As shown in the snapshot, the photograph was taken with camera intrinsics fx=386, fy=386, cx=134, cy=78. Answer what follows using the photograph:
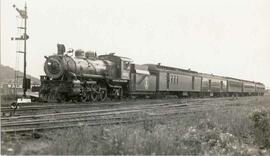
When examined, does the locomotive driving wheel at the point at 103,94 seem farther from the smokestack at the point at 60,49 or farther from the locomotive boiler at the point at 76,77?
the smokestack at the point at 60,49

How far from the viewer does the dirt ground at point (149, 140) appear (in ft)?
24.9

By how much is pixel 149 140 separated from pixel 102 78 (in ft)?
46.7

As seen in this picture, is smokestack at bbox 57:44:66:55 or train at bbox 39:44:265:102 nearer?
train at bbox 39:44:265:102

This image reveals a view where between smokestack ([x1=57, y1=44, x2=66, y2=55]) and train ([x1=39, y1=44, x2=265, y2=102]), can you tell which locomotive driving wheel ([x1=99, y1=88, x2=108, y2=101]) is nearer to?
train ([x1=39, y1=44, x2=265, y2=102])

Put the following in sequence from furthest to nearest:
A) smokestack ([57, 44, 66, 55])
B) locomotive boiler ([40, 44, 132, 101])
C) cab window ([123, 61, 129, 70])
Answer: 1. cab window ([123, 61, 129, 70])
2. smokestack ([57, 44, 66, 55])
3. locomotive boiler ([40, 44, 132, 101])

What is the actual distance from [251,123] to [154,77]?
16266 mm

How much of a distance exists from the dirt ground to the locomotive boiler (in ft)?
28.2

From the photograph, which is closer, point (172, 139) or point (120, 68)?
point (172, 139)

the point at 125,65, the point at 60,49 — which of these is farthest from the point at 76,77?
the point at 125,65

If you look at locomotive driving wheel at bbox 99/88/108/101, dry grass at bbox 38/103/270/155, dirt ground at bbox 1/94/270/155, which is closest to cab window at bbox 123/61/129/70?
locomotive driving wheel at bbox 99/88/108/101

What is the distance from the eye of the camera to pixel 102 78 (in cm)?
2273

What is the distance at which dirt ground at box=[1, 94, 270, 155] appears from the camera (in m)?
7.58

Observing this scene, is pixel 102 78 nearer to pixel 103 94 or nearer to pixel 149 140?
pixel 103 94

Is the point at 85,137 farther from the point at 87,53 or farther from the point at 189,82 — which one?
the point at 189,82
